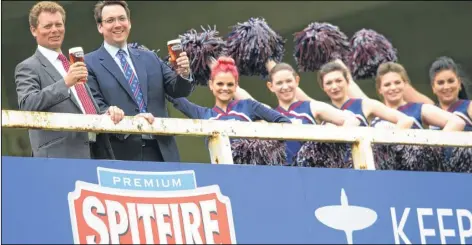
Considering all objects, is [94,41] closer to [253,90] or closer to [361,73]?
[253,90]

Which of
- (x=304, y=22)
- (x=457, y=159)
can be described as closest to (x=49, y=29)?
(x=457, y=159)

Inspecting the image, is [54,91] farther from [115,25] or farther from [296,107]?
[296,107]

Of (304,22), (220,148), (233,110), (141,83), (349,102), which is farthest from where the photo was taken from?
(304,22)

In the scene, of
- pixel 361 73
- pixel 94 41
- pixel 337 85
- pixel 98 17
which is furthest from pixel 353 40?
pixel 94 41

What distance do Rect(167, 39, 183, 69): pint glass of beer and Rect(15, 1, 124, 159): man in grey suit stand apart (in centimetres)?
40

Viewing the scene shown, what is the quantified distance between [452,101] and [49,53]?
247 centimetres

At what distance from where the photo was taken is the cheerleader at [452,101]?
7.48m

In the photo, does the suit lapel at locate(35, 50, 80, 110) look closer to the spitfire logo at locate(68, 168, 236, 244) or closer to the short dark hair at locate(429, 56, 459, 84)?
the spitfire logo at locate(68, 168, 236, 244)

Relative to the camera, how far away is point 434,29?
12.5 m

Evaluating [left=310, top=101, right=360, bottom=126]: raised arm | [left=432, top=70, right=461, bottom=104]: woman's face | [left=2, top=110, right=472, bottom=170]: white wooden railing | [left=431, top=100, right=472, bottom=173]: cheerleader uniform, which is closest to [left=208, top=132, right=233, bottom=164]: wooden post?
[left=2, top=110, right=472, bottom=170]: white wooden railing

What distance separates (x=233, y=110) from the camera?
23.5ft

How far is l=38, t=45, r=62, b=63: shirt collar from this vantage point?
21.2 feet

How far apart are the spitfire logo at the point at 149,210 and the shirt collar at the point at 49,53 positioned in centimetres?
77

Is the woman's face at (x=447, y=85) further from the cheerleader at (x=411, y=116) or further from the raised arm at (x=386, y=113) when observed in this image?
the raised arm at (x=386, y=113)
